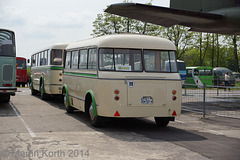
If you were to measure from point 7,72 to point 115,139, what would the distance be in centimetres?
790

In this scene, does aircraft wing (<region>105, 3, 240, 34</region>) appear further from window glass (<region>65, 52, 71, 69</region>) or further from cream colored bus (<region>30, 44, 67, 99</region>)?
window glass (<region>65, 52, 71, 69</region>)

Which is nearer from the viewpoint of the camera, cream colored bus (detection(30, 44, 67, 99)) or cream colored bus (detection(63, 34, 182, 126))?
cream colored bus (detection(63, 34, 182, 126))

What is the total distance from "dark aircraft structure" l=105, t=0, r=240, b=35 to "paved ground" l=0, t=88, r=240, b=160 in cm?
890

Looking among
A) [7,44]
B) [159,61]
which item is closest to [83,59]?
[159,61]

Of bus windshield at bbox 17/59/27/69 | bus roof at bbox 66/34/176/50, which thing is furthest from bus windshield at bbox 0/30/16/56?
bus windshield at bbox 17/59/27/69

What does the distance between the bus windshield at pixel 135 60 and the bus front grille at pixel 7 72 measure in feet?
20.6

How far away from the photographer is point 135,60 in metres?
10.0

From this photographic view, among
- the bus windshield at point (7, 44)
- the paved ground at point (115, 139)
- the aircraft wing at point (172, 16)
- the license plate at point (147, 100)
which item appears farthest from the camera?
the aircraft wing at point (172, 16)

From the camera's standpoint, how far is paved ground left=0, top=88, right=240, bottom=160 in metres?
6.84

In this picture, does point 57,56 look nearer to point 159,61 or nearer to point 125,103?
point 159,61

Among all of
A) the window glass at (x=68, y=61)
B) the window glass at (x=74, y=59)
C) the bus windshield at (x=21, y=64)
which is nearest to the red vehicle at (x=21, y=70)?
the bus windshield at (x=21, y=64)

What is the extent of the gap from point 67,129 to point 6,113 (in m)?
4.61

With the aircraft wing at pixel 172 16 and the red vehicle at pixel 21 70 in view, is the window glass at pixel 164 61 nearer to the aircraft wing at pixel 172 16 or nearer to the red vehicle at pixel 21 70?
the aircraft wing at pixel 172 16

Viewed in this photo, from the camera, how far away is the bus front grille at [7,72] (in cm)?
1468
